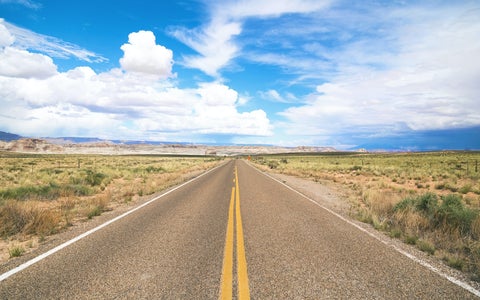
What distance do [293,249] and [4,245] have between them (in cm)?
625

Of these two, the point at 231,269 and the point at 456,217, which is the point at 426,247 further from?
the point at 231,269

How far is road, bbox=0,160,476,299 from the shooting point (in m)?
3.78

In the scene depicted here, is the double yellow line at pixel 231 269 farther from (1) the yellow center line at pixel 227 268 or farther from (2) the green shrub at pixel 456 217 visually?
(2) the green shrub at pixel 456 217

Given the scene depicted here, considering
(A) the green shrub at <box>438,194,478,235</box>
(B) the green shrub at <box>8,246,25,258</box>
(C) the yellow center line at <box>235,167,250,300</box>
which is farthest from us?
(A) the green shrub at <box>438,194,478,235</box>

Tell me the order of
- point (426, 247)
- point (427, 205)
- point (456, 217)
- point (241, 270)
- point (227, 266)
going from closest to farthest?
point (241, 270) < point (227, 266) < point (426, 247) < point (456, 217) < point (427, 205)

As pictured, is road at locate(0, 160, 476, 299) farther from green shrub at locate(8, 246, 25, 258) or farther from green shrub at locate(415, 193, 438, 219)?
green shrub at locate(415, 193, 438, 219)

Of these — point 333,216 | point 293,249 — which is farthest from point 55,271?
A: point 333,216

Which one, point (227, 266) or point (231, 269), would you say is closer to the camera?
point (231, 269)

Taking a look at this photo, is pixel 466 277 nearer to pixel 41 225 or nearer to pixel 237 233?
pixel 237 233

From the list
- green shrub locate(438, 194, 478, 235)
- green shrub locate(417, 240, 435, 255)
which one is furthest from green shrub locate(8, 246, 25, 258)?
green shrub locate(438, 194, 478, 235)

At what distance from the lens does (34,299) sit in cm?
356

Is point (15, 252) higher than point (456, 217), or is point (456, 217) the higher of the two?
point (456, 217)

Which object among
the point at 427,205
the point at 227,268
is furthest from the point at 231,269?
the point at 427,205

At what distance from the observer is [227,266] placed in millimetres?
4574
